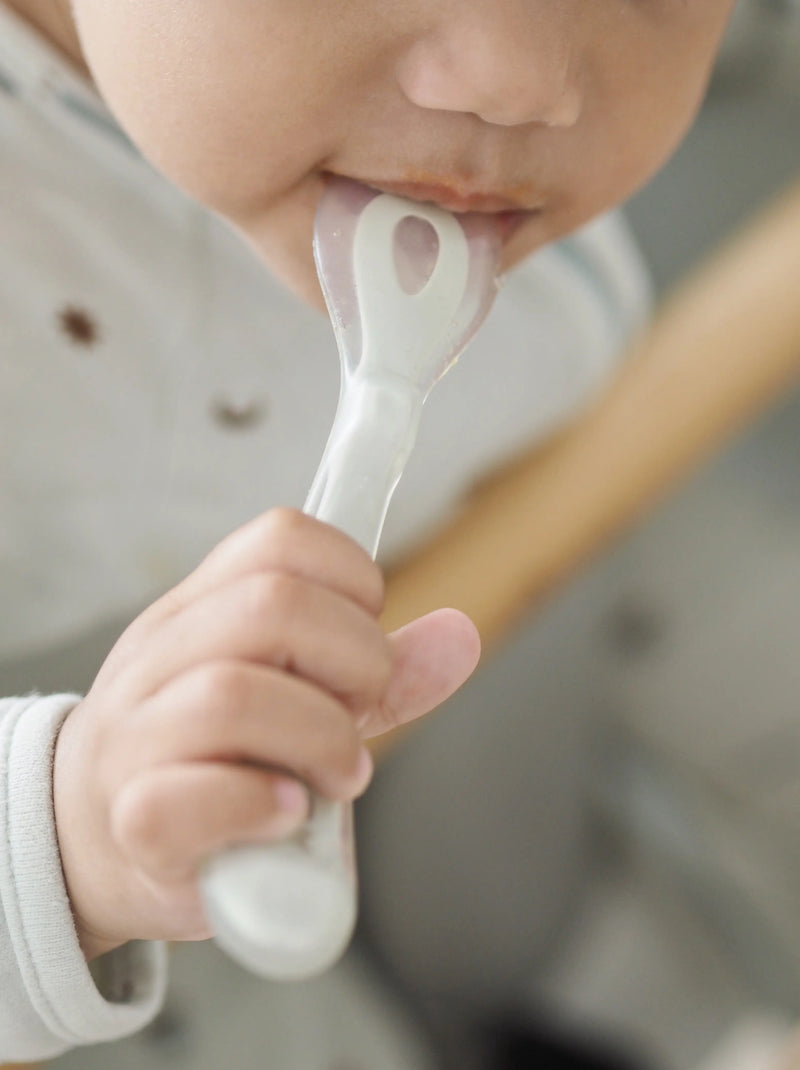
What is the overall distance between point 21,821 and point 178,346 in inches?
8.1

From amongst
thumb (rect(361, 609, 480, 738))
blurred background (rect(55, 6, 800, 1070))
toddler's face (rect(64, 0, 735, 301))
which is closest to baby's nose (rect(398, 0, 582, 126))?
toddler's face (rect(64, 0, 735, 301))

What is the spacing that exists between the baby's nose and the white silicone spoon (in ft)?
0.12

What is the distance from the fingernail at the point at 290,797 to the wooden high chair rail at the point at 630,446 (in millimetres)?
174

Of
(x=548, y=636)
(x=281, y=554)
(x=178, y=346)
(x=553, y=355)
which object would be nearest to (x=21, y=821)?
(x=281, y=554)

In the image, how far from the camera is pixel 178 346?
Result: 40 centimetres

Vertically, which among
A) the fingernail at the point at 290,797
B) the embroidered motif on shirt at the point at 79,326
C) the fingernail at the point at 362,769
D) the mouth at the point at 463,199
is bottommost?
the embroidered motif on shirt at the point at 79,326

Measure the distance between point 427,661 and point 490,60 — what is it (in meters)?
0.12

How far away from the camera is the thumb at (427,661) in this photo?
0.69 feet

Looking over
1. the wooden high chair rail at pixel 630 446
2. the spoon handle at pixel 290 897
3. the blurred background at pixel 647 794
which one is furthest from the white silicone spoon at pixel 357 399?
the blurred background at pixel 647 794

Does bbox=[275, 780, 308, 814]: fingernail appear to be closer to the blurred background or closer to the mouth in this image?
the mouth

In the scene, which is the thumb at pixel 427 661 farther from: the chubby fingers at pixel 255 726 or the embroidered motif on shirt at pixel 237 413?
the embroidered motif on shirt at pixel 237 413

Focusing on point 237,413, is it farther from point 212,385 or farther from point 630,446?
point 630,446

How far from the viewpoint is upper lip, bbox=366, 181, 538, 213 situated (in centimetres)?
26

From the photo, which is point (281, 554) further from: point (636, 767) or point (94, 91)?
point (636, 767)
